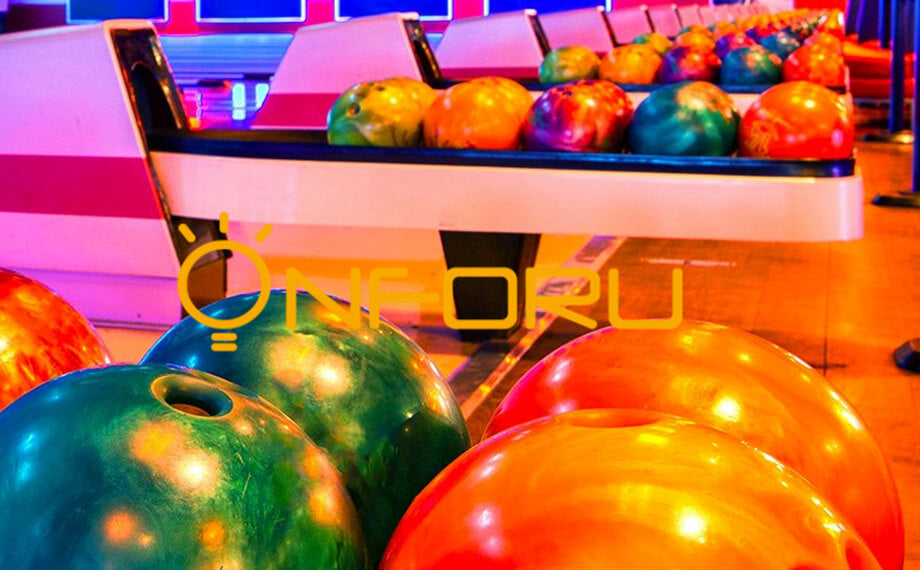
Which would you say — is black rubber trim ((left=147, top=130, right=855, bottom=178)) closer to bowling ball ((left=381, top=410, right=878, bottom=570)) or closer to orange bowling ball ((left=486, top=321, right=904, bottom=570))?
orange bowling ball ((left=486, top=321, right=904, bottom=570))

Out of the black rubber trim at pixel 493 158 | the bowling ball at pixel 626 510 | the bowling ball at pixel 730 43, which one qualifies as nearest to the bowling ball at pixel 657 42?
the bowling ball at pixel 730 43

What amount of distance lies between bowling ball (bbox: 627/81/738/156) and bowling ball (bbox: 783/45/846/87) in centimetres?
167

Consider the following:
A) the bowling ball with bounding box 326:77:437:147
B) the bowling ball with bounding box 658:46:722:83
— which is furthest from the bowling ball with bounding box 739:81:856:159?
the bowling ball with bounding box 658:46:722:83

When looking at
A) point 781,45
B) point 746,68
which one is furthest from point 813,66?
point 781,45

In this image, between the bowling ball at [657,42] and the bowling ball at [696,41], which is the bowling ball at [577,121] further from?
the bowling ball at [657,42]

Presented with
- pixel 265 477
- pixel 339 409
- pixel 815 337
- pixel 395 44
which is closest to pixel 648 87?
pixel 395 44

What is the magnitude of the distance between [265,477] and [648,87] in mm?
3134

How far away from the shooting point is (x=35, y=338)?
1.17 metres

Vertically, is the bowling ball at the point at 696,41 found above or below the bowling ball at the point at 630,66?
above

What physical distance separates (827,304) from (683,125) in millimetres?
896

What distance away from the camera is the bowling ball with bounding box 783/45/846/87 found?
401cm

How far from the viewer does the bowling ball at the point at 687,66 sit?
A: 403 cm

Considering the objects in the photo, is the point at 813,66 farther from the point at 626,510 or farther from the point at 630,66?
the point at 626,510

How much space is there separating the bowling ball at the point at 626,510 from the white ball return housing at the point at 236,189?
1.54 meters
